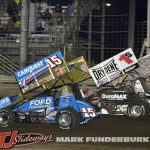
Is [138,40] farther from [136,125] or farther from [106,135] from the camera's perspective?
[106,135]

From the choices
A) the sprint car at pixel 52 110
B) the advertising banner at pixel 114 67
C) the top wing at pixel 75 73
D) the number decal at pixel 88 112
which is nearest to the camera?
the sprint car at pixel 52 110

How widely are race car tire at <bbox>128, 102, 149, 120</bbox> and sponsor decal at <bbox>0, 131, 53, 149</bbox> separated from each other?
401 cm

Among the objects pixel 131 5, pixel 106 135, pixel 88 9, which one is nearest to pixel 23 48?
pixel 88 9

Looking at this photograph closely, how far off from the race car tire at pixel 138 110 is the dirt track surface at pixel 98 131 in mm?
195

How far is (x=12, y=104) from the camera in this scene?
484 inches

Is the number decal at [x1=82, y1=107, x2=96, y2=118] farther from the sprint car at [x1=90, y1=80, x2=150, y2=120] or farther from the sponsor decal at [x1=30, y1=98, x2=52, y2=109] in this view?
the sprint car at [x1=90, y1=80, x2=150, y2=120]

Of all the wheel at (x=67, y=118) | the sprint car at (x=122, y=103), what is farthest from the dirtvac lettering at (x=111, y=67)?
the wheel at (x=67, y=118)

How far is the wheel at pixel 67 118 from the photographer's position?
37.7 feet

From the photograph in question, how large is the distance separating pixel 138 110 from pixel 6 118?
4.03 metres

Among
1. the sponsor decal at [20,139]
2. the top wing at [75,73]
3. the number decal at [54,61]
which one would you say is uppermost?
the number decal at [54,61]

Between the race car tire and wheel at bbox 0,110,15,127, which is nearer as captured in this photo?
wheel at bbox 0,110,15,127

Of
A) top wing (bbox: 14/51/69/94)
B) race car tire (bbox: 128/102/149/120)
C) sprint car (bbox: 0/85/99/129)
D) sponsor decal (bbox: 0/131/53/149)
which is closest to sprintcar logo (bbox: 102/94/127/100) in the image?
race car tire (bbox: 128/102/149/120)

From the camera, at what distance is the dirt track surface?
361 inches

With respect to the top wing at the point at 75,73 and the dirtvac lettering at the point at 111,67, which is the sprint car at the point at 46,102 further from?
the dirtvac lettering at the point at 111,67
